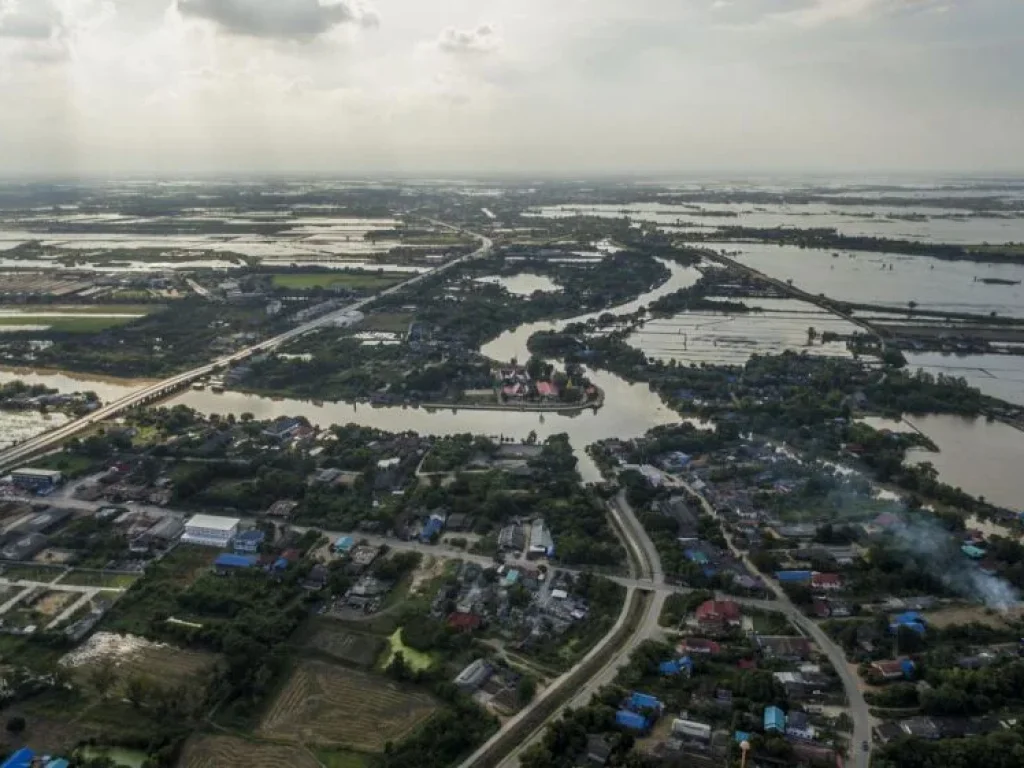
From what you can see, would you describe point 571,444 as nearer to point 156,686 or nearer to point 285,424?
point 285,424

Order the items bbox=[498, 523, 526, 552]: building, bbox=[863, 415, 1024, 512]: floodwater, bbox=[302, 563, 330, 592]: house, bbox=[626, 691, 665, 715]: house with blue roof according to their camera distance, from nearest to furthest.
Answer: bbox=[626, 691, 665, 715]: house with blue roof < bbox=[302, 563, 330, 592]: house < bbox=[498, 523, 526, 552]: building < bbox=[863, 415, 1024, 512]: floodwater

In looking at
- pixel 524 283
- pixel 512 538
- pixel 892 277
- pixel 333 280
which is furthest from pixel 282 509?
pixel 892 277

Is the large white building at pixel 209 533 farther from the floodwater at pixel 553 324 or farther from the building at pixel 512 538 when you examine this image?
the floodwater at pixel 553 324

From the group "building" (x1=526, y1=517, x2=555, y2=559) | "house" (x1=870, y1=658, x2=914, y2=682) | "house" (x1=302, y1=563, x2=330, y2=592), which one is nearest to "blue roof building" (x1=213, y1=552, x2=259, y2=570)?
"house" (x1=302, y1=563, x2=330, y2=592)

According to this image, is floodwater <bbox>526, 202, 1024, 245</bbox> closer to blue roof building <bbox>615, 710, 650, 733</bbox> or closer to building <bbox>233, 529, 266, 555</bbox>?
blue roof building <bbox>615, 710, 650, 733</bbox>

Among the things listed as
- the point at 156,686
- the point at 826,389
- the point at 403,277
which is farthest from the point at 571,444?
the point at 403,277

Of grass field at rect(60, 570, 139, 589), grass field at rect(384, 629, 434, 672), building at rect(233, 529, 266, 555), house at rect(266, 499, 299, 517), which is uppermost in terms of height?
house at rect(266, 499, 299, 517)

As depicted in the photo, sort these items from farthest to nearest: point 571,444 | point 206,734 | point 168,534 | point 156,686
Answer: point 571,444 < point 168,534 < point 156,686 < point 206,734
